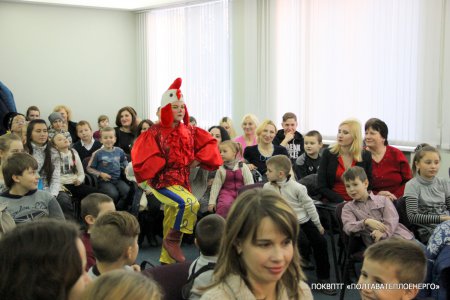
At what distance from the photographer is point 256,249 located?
4.94 ft

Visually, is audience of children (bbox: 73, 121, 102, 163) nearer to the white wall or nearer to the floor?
the floor

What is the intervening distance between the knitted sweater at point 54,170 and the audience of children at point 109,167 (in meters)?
0.76

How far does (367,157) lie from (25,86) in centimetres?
627

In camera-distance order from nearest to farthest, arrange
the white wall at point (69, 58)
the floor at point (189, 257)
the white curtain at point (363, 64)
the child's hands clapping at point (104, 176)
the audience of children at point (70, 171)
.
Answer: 1. the floor at point (189, 257)
2. the audience of children at point (70, 171)
3. the child's hands clapping at point (104, 176)
4. the white curtain at point (363, 64)
5. the white wall at point (69, 58)

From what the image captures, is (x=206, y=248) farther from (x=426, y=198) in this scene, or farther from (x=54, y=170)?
(x=54, y=170)

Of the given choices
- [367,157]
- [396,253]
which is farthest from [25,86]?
[396,253]

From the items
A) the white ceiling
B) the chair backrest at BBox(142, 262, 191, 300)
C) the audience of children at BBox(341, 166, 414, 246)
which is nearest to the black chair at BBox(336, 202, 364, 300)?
the audience of children at BBox(341, 166, 414, 246)

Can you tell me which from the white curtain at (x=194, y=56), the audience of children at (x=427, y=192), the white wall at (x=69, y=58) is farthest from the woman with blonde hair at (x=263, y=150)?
the white wall at (x=69, y=58)

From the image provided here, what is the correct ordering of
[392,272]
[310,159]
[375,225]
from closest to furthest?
[392,272], [375,225], [310,159]

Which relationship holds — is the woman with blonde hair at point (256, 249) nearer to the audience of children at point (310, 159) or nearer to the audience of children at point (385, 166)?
the audience of children at point (385, 166)

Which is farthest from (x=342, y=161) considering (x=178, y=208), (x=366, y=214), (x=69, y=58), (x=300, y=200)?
(x=69, y=58)

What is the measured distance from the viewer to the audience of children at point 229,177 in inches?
181

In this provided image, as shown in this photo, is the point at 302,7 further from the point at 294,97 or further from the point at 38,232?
the point at 38,232

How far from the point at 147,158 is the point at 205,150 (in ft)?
1.66
